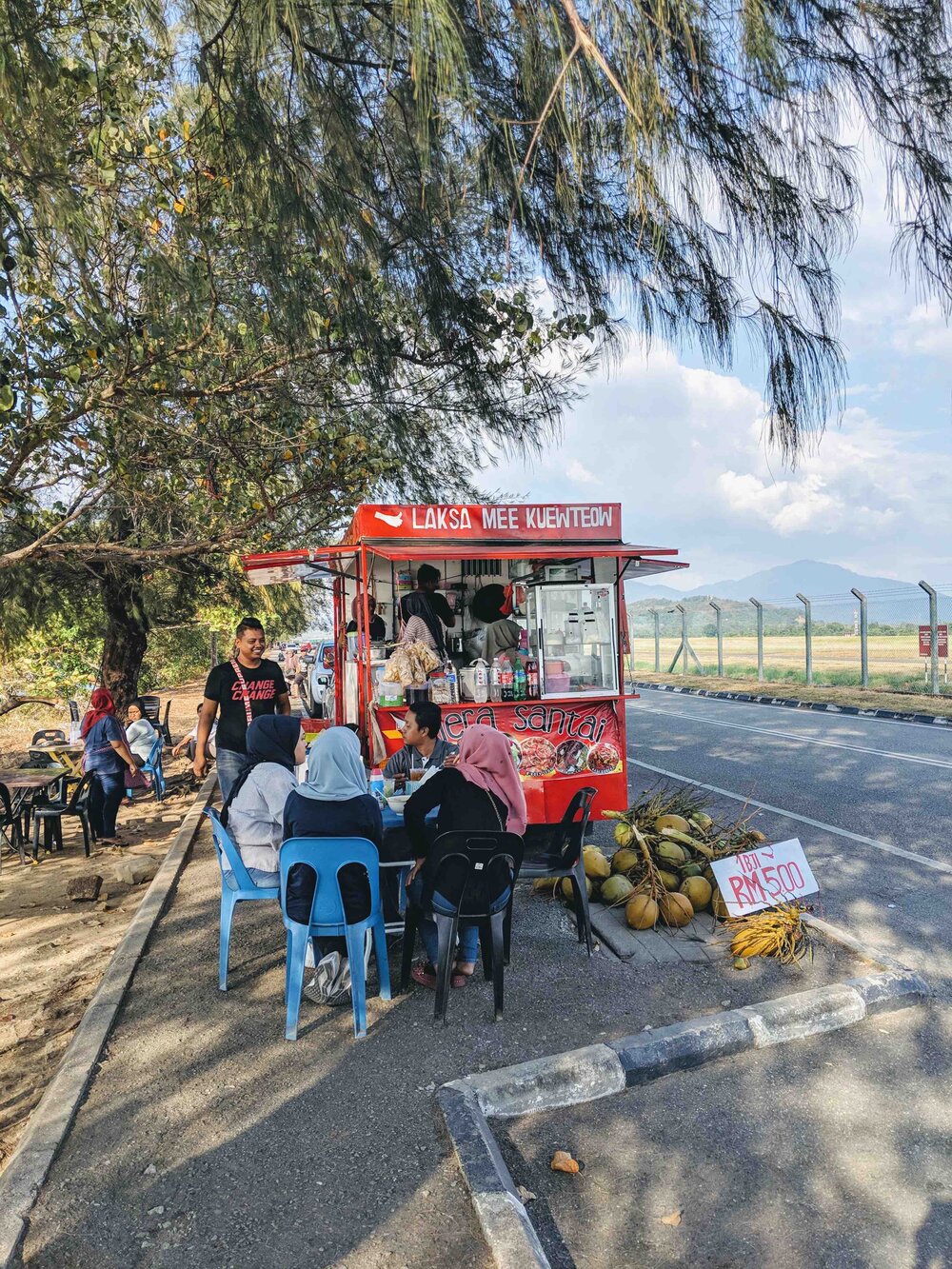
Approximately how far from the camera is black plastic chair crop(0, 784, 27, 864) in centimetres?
804

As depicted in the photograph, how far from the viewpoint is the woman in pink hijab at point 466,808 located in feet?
14.6

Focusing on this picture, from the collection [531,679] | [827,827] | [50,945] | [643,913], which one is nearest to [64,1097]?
[50,945]

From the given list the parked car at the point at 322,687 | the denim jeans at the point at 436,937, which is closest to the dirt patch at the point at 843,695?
the parked car at the point at 322,687

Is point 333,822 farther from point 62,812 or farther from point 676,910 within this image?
point 62,812

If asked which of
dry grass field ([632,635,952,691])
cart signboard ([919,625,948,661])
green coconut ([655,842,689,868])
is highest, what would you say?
cart signboard ([919,625,948,661])

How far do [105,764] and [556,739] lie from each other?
177 inches

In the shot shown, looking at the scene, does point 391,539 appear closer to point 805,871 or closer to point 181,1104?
point 805,871

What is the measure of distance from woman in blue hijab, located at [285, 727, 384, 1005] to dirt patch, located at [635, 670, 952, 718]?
1397 cm

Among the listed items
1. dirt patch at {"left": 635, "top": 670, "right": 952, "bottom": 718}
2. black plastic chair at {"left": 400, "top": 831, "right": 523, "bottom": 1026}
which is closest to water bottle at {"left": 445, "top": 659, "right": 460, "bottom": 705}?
black plastic chair at {"left": 400, "top": 831, "right": 523, "bottom": 1026}

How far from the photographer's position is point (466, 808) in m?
4.46

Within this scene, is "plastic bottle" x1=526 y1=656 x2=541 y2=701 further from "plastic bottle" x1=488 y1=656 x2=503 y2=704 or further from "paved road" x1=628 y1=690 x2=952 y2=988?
"paved road" x1=628 y1=690 x2=952 y2=988

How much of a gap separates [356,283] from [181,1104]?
3666 mm

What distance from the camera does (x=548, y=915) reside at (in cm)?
572

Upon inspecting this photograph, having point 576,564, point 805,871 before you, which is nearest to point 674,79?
point 805,871
